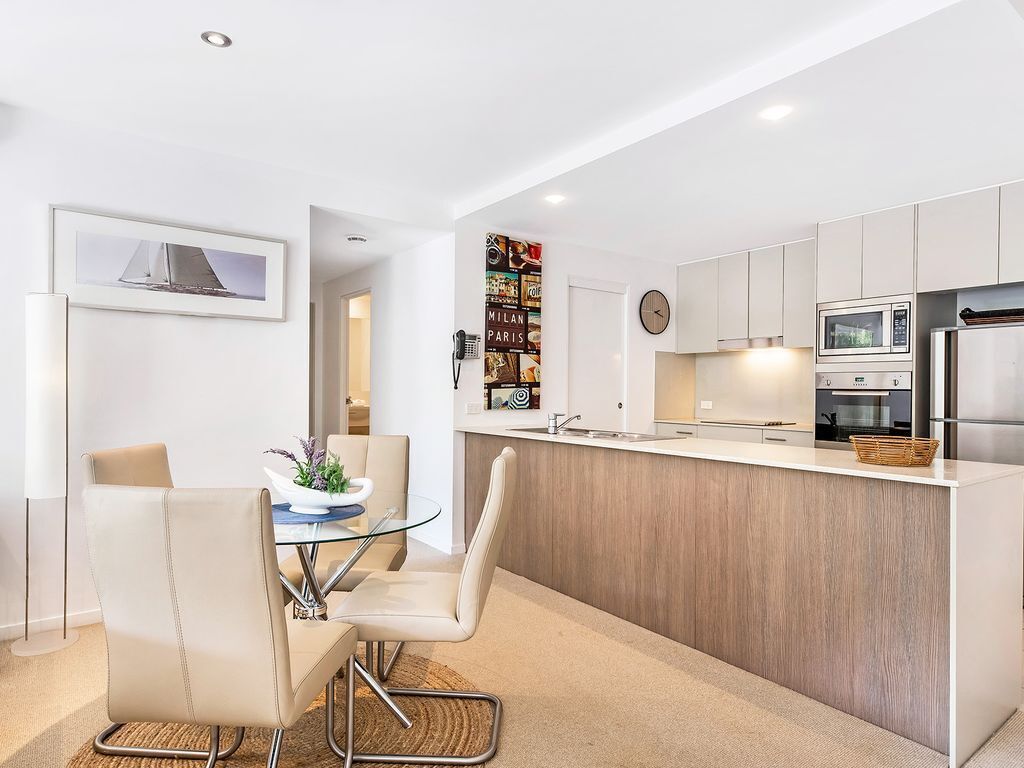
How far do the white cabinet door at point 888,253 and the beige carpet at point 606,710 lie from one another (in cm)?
255

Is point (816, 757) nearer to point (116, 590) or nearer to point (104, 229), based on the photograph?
point (116, 590)

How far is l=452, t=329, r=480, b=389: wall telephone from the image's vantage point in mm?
4270

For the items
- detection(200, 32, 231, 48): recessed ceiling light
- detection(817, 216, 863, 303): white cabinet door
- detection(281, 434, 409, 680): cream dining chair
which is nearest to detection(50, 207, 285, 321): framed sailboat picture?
detection(281, 434, 409, 680): cream dining chair

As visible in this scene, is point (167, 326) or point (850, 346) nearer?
point (167, 326)

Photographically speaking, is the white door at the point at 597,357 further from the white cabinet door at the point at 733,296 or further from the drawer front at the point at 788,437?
the drawer front at the point at 788,437

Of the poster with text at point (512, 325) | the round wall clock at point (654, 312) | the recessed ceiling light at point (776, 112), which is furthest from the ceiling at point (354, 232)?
the recessed ceiling light at point (776, 112)

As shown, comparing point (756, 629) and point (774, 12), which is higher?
point (774, 12)

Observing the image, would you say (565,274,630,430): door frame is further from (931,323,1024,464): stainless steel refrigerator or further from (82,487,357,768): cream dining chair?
(82,487,357,768): cream dining chair

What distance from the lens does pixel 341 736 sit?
6.78 feet

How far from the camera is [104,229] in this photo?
10.0 ft

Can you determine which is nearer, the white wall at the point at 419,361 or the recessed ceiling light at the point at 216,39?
the recessed ceiling light at the point at 216,39

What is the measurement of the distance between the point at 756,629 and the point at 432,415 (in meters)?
2.65

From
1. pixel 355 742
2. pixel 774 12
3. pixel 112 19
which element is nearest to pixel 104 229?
pixel 112 19

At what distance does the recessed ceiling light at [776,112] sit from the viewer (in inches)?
101
